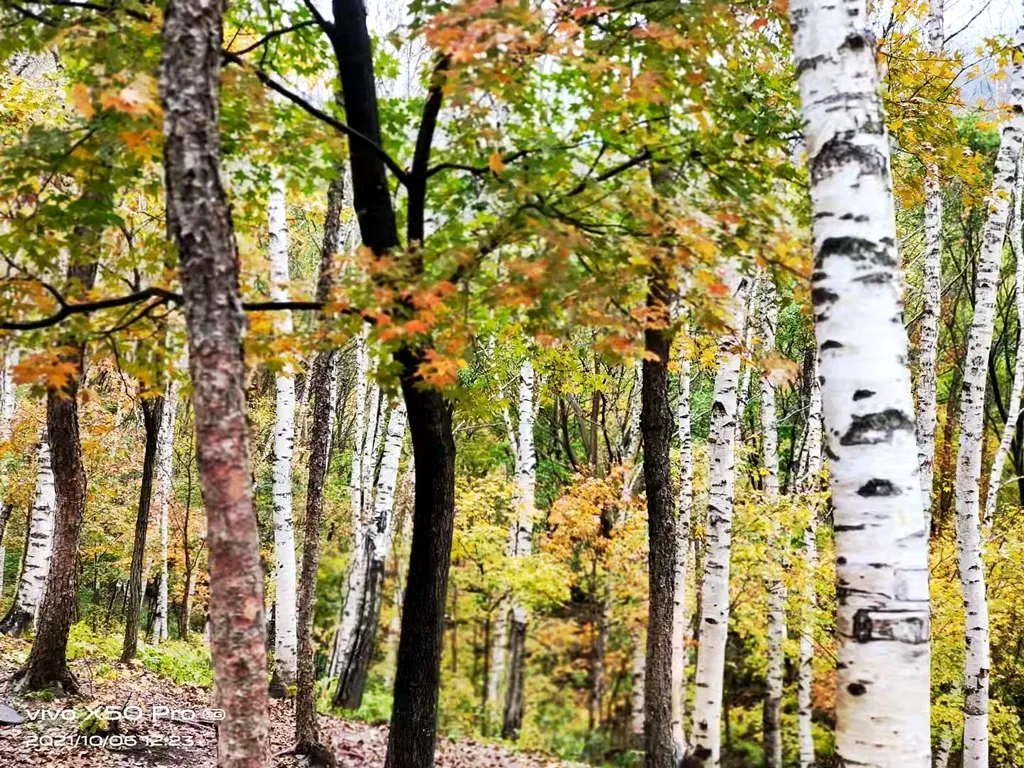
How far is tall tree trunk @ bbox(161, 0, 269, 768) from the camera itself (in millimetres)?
2916

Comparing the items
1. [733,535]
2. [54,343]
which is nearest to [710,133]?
[54,343]

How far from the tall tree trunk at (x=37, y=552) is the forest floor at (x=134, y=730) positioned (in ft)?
3.45

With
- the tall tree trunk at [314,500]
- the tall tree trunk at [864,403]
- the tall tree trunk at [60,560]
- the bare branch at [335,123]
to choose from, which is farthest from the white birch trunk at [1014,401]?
the tall tree trunk at [60,560]

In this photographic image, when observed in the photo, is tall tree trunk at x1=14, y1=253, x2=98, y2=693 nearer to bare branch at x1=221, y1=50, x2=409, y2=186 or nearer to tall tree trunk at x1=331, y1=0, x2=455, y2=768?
bare branch at x1=221, y1=50, x2=409, y2=186

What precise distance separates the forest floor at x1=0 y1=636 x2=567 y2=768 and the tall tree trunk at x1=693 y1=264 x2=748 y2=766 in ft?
11.1

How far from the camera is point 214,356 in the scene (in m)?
2.95

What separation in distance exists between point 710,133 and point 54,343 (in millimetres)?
3987

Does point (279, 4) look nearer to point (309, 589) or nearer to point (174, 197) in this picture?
point (174, 197)

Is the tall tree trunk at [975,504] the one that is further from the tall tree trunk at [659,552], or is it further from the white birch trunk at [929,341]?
the tall tree trunk at [659,552]

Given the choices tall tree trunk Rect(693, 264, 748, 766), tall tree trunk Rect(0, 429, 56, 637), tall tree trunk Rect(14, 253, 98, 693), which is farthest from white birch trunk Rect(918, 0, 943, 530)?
tall tree trunk Rect(0, 429, 56, 637)

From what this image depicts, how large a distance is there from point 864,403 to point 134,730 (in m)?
7.02

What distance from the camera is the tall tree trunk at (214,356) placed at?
9.57 feet

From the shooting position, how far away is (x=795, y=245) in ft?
12.2

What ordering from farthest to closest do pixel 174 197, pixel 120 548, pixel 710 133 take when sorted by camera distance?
pixel 120 548 < pixel 710 133 < pixel 174 197
